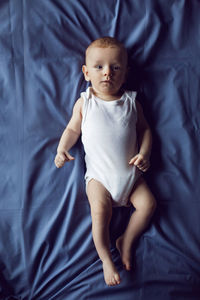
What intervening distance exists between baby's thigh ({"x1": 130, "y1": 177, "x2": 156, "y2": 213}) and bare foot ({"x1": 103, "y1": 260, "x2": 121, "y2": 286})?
0.23 m

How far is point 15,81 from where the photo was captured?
1.24m

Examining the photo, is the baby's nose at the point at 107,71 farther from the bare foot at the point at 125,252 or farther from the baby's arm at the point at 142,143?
the bare foot at the point at 125,252

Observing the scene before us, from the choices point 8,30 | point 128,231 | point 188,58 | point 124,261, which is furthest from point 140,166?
point 8,30

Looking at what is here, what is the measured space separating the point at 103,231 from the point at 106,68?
602 millimetres

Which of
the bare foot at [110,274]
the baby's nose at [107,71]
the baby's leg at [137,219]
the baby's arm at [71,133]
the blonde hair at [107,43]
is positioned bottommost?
the bare foot at [110,274]

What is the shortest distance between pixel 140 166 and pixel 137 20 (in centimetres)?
60

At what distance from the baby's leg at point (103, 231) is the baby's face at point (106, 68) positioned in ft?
1.32

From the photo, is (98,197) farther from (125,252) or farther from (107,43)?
(107,43)

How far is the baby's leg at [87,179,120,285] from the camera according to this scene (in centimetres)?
111

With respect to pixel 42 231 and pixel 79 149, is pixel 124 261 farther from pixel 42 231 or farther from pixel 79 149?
pixel 79 149

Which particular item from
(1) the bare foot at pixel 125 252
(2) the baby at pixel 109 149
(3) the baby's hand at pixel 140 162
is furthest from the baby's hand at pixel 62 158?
(1) the bare foot at pixel 125 252

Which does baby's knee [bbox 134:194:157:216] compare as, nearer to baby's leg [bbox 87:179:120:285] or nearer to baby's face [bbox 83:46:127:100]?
baby's leg [bbox 87:179:120:285]

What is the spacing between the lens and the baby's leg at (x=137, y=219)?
1162 mm

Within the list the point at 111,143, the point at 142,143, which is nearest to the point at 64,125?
the point at 111,143
